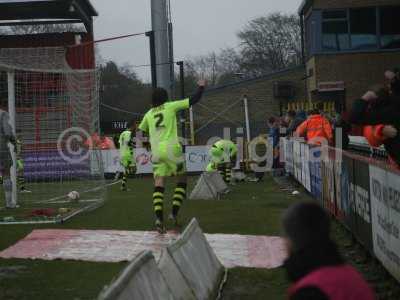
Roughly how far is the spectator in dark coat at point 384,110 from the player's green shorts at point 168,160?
13.0 feet

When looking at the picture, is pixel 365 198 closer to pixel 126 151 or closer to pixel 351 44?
pixel 126 151

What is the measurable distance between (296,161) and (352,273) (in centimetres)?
1584

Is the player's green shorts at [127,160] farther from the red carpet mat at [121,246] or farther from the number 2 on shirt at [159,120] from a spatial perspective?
the red carpet mat at [121,246]

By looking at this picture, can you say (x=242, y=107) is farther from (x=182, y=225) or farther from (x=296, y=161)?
(x=182, y=225)

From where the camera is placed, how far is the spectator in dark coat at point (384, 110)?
21.5 ft

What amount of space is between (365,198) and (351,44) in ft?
82.5

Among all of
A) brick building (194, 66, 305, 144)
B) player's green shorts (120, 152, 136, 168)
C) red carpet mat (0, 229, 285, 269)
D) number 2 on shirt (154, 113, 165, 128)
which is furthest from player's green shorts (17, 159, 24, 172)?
brick building (194, 66, 305, 144)

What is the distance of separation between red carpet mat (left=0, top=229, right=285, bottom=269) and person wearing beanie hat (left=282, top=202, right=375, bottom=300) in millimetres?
4641

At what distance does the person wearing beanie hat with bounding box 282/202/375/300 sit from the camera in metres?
2.90

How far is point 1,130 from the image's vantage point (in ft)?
42.2

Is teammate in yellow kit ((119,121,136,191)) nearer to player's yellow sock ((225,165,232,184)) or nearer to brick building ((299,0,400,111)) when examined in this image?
player's yellow sock ((225,165,232,184))

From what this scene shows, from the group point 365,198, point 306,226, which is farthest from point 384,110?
point 306,226

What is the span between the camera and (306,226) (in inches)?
119

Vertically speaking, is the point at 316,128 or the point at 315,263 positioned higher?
the point at 316,128
